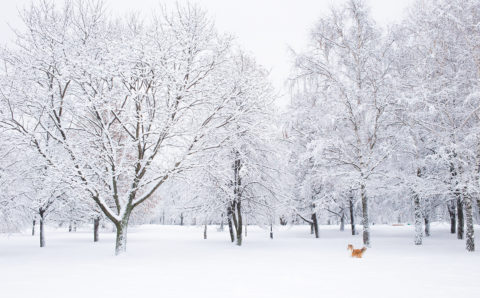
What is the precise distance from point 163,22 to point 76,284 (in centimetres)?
1235

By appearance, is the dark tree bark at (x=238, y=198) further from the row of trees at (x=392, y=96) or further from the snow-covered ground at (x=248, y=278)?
the snow-covered ground at (x=248, y=278)

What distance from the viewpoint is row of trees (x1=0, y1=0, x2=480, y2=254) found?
1366 cm

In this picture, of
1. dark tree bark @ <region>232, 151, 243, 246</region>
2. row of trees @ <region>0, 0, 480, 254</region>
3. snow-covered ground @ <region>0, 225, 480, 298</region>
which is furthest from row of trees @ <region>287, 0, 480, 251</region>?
snow-covered ground @ <region>0, 225, 480, 298</region>

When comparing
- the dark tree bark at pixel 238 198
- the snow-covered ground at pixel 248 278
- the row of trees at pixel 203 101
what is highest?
the row of trees at pixel 203 101

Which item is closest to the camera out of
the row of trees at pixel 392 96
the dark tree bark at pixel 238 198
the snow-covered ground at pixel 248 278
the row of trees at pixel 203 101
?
the snow-covered ground at pixel 248 278

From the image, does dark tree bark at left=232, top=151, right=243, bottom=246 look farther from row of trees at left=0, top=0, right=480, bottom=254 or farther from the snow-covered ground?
the snow-covered ground

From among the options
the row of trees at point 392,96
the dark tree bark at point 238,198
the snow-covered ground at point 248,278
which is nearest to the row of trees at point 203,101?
the row of trees at point 392,96

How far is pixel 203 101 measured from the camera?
14.9 meters

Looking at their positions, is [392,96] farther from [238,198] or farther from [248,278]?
[248,278]

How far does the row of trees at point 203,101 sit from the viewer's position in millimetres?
13656

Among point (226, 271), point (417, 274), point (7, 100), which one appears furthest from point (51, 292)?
point (7, 100)

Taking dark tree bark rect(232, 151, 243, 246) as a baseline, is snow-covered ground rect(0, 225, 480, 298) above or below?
below

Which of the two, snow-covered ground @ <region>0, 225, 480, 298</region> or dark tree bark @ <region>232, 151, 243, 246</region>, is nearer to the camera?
snow-covered ground @ <region>0, 225, 480, 298</region>

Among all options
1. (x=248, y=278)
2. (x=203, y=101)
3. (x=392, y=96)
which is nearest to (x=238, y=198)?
(x=203, y=101)
